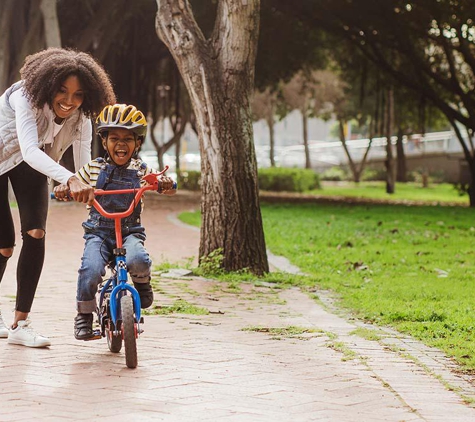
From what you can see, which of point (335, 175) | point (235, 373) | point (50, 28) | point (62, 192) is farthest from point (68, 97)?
point (335, 175)

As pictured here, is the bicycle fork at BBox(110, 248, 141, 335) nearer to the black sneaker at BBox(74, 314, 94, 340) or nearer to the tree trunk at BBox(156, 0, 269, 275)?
the black sneaker at BBox(74, 314, 94, 340)

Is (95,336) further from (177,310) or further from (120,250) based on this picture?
(177,310)

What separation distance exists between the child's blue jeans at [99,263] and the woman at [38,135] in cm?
44

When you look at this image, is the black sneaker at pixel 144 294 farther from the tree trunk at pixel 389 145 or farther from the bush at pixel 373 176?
the bush at pixel 373 176

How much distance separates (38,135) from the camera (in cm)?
607

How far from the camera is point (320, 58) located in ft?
103

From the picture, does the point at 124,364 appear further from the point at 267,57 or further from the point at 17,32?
the point at 267,57

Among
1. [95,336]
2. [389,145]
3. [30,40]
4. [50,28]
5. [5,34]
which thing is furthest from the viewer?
[389,145]

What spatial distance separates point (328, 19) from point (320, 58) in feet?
21.3

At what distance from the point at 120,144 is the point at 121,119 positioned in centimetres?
16

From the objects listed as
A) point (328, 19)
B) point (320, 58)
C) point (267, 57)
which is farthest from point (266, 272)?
point (320, 58)

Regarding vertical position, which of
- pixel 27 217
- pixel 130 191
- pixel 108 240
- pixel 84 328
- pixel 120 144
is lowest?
pixel 84 328

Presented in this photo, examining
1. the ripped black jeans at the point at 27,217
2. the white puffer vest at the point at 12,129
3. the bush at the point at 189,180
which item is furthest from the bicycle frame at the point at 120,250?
the bush at the point at 189,180

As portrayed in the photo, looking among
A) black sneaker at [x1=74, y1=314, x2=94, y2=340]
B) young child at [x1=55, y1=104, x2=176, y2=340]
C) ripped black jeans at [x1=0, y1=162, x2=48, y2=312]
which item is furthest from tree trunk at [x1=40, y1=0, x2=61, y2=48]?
black sneaker at [x1=74, y1=314, x2=94, y2=340]
